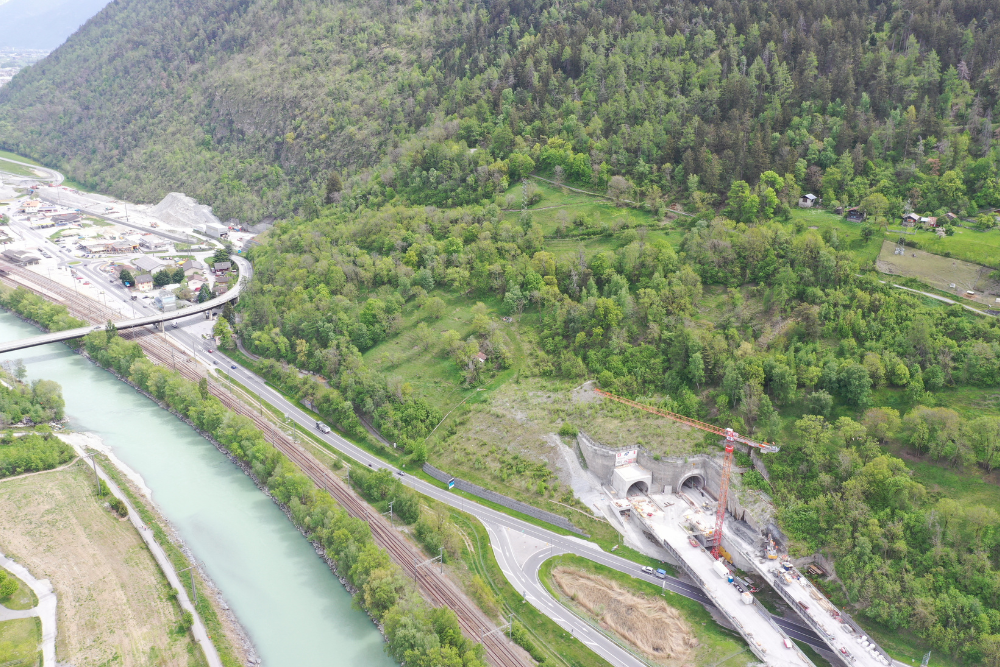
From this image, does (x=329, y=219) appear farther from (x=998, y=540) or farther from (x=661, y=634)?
(x=998, y=540)

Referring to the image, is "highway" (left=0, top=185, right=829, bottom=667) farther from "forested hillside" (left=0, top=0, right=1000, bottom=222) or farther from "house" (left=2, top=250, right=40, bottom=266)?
"house" (left=2, top=250, right=40, bottom=266)

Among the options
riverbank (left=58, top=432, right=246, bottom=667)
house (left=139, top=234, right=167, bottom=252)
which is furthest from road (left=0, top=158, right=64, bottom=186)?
riverbank (left=58, top=432, right=246, bottom=667)

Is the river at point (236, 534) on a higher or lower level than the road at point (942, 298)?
lower

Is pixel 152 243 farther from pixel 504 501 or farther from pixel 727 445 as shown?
pixel 727 445

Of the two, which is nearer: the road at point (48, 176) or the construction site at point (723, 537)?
the construction site at point (723, 537)

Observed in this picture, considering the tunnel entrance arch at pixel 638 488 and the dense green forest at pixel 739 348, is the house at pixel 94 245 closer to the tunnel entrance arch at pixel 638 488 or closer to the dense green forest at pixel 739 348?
the dense green forest at pixel 739 348

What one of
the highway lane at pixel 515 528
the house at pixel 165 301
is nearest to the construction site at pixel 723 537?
the highway lane at pixel 515 528
